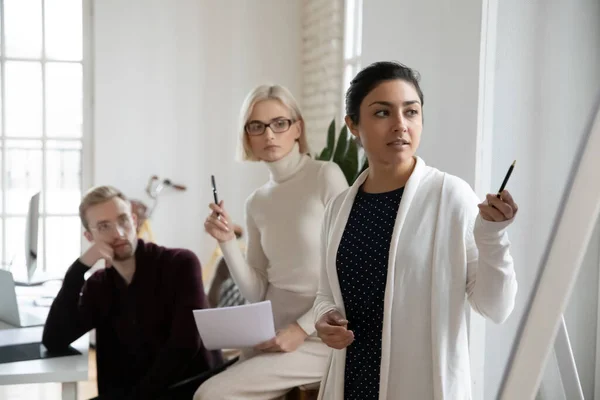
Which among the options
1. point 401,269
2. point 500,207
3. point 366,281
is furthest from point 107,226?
point 500,207

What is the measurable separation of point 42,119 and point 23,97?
19cm

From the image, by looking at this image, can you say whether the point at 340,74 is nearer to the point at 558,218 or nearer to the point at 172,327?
the point at 172,327

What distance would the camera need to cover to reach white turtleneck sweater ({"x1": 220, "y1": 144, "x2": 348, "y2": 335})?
2.35m

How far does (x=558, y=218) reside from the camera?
53.2 inches

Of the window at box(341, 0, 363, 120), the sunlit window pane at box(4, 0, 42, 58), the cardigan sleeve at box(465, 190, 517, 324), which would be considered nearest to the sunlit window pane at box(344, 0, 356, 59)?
the window at box(341, 0, 363, 120)

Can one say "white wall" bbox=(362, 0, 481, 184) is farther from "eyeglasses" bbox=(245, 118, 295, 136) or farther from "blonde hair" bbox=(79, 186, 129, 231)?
"blonde hair" bbox=(79, 186, 129, 231)

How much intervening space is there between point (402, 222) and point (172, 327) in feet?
3.58

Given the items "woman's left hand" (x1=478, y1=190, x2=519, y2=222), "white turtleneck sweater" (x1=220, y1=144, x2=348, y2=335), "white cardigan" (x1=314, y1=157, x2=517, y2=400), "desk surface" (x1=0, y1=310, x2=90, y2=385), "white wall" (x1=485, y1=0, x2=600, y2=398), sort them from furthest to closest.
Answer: "white turtleneck sweater" (x1=220, y1=144, x2=348, y2=335) → "desk surface" (x1=0, y1=310, x2=90, y2=385) → "white wall" (x1=485, y1=0, x2=600, y2=398) → "white cardigan" (x1=314, y1=157, x2=517, y2=400) → "woman's left hand" (x1=478, y1=190, x2=519, y2=222)

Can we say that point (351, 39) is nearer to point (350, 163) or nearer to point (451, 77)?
point (350, 163)

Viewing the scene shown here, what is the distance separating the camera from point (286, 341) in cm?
227

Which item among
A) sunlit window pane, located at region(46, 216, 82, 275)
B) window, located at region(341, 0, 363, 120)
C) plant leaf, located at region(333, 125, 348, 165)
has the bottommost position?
sunlit window pane, located at region(46, 216, 82, 275)

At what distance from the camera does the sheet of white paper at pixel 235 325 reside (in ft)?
6.66

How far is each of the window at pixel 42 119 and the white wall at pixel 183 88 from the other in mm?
199

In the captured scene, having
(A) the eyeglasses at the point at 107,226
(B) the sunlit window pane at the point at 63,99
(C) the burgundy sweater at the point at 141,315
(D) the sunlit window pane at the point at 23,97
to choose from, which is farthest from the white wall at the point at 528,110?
(D) the sunlit window pane at the point at 23,97
